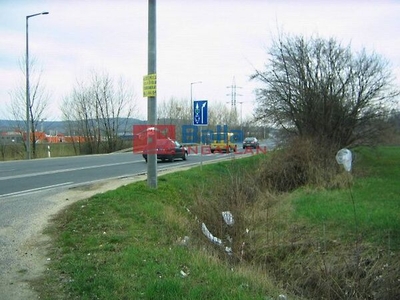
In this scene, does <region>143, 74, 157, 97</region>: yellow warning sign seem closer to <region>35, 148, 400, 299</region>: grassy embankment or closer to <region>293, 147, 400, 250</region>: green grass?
<region>35, 148, 400, 299</region>: grassy embankment

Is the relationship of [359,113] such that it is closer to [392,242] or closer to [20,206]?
[392,242]

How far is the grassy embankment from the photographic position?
4723 mm

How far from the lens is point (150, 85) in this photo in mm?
11023

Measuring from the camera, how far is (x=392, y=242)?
7.99 m

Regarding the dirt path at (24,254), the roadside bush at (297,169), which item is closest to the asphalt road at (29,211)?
the dirt path at (24,254)

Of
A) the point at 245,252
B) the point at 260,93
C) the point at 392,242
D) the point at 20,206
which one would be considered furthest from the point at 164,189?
the point at 260,93

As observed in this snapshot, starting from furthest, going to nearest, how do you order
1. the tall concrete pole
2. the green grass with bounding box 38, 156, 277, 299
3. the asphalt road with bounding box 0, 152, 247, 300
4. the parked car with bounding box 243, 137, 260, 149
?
the parked car with bounding box 243, 137, 260, 149
the tall concrete pole
the asphalt road with bounding box 0, 152, 247, 300
the green grass with bounding box 38, 156, 277, 299

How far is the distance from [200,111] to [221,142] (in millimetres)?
23974

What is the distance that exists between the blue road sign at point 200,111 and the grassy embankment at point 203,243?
3.15 metres

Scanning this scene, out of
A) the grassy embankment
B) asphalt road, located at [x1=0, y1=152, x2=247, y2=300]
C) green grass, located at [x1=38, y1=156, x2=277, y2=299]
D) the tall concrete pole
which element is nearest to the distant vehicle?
asphalt road, located at [x1=0, y1=152, x2=247, y2=300]

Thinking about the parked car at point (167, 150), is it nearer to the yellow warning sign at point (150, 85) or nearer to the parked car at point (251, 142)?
the yellow warning sign at point (150, 85)

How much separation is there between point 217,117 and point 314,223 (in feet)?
204

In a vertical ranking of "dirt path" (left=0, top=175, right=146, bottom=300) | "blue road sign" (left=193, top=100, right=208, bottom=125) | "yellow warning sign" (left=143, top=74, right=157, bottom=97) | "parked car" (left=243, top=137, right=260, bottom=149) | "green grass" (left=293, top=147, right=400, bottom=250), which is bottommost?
"green grass" (left=293, top=147, right=400, bottom=250)

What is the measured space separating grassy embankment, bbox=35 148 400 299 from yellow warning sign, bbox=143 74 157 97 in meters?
2.66
